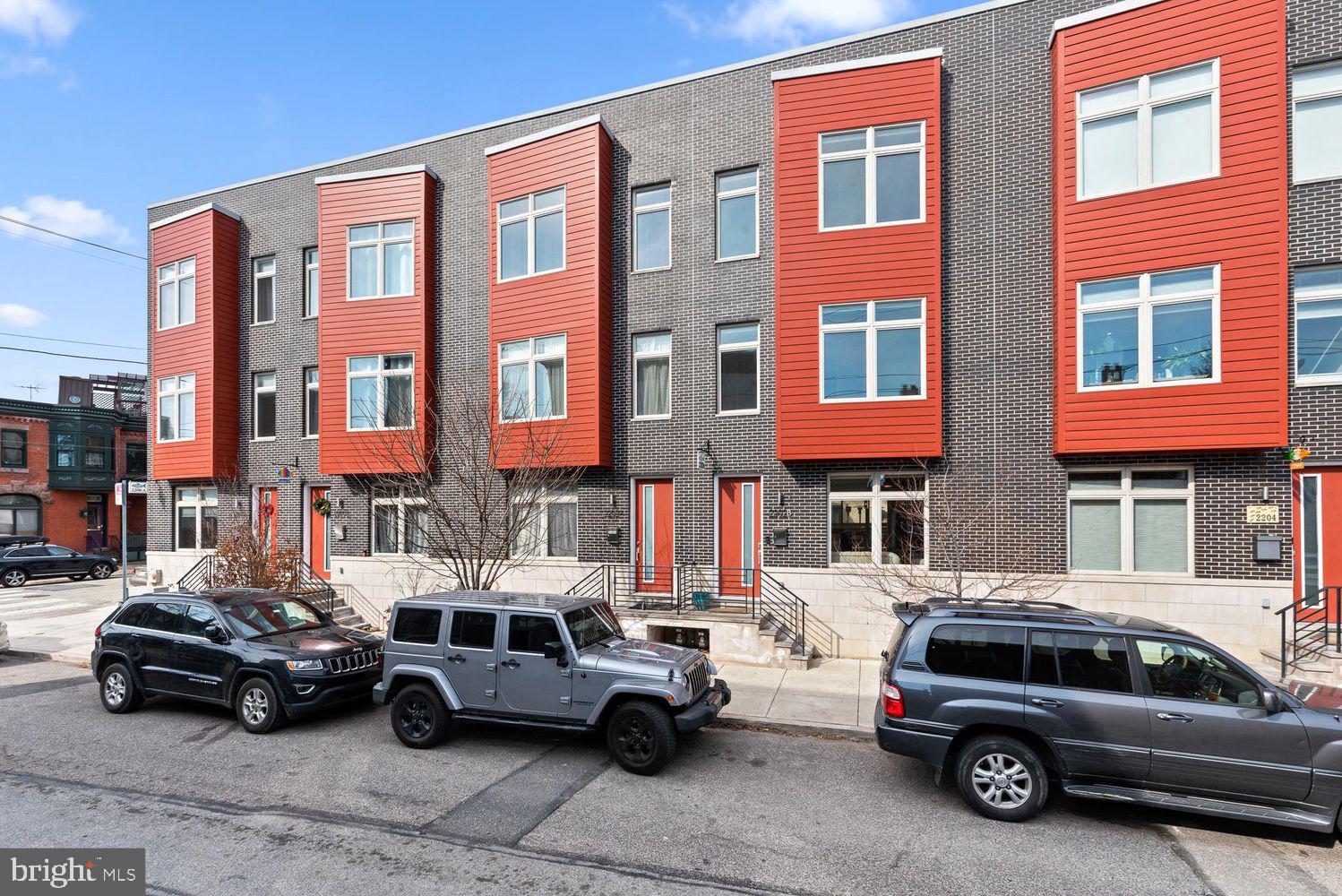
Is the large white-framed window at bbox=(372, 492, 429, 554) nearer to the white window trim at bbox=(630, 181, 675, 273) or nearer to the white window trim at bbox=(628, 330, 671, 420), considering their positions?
the white window trim at bbox=(628, 330, 671, 420)

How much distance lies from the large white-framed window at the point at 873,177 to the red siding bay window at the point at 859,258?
2 cm

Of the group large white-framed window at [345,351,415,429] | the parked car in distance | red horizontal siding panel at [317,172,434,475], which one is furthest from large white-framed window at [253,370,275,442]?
the parked car in distance

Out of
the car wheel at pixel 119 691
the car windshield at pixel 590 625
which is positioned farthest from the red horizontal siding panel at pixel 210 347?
the car windshield at pixel 590 625

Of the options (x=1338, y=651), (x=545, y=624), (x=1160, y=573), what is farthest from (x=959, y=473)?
(x=545, y=624)

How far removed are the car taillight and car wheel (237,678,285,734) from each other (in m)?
7.23

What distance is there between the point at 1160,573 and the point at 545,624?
9965 millimetres

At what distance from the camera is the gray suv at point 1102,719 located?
5.62 metres

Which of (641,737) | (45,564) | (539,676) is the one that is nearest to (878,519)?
(641,737)

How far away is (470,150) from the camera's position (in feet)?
53.7

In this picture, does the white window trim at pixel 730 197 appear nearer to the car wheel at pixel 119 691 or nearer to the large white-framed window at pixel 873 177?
the large white-framed window at pixel 873 177

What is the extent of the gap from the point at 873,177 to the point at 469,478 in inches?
377

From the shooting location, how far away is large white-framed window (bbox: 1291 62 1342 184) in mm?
10734

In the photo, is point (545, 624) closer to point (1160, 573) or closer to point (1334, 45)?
point (1160, 573)

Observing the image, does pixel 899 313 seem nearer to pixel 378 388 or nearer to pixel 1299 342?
pixel 1299 342
